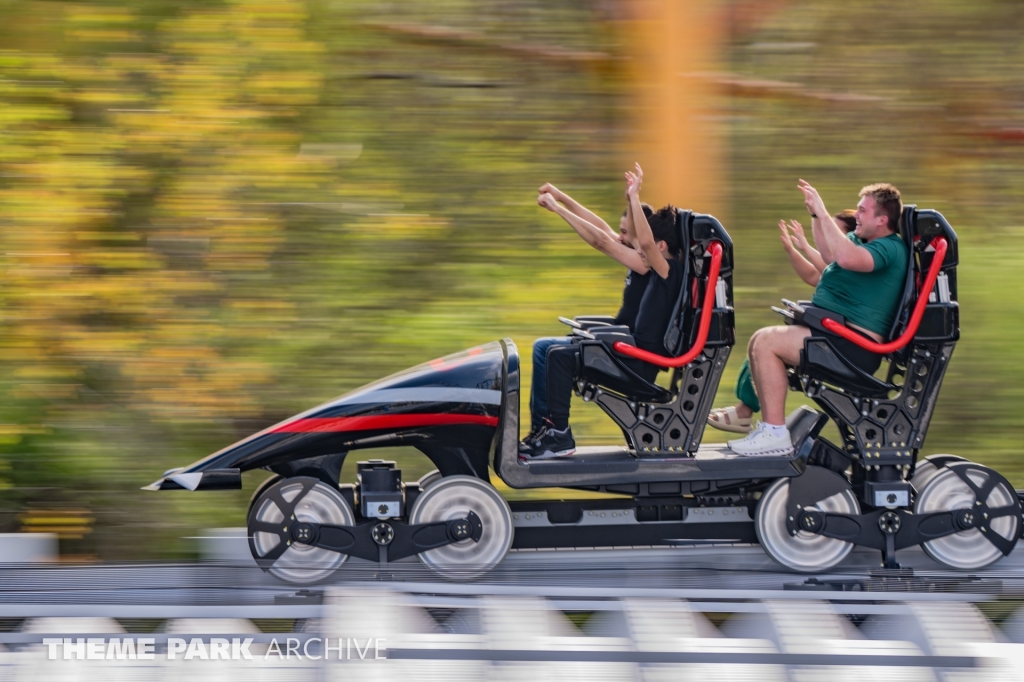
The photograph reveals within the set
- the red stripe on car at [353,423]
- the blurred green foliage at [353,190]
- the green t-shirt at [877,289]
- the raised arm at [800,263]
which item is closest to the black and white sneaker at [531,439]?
the red stripe on car at [353,423]

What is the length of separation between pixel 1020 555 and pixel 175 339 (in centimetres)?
494

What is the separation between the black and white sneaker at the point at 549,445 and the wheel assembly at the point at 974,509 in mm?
1552

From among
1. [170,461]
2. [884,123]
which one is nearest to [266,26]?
[170,461]

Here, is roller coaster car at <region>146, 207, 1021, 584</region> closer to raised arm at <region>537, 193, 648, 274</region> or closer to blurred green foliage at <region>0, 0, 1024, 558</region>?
raised arm at <region>537, 193, 648, 274</region>

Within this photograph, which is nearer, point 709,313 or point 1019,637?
point 1019,637

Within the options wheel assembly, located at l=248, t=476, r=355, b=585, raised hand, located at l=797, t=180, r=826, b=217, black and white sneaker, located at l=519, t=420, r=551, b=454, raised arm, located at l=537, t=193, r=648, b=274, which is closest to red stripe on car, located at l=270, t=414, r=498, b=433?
wheel assembly, located at l=248, t=476, r=355, b=585

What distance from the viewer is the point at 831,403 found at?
5.05 meters

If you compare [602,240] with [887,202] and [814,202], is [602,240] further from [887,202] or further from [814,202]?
[887,202]

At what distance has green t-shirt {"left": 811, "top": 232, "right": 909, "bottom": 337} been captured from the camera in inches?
193

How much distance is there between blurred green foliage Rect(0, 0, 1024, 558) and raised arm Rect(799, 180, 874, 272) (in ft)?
9.00

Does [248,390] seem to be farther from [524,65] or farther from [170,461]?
[524,65]

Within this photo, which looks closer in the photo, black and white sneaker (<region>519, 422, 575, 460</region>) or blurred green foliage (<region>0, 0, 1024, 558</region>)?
black and white sneaker (<region>519, 422, 575, 460</region>)

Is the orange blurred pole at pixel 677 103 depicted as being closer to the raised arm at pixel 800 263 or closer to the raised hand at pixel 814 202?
the raised arm at pixel 800 263

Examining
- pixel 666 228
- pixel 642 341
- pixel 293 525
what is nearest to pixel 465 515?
pixel 293 525
